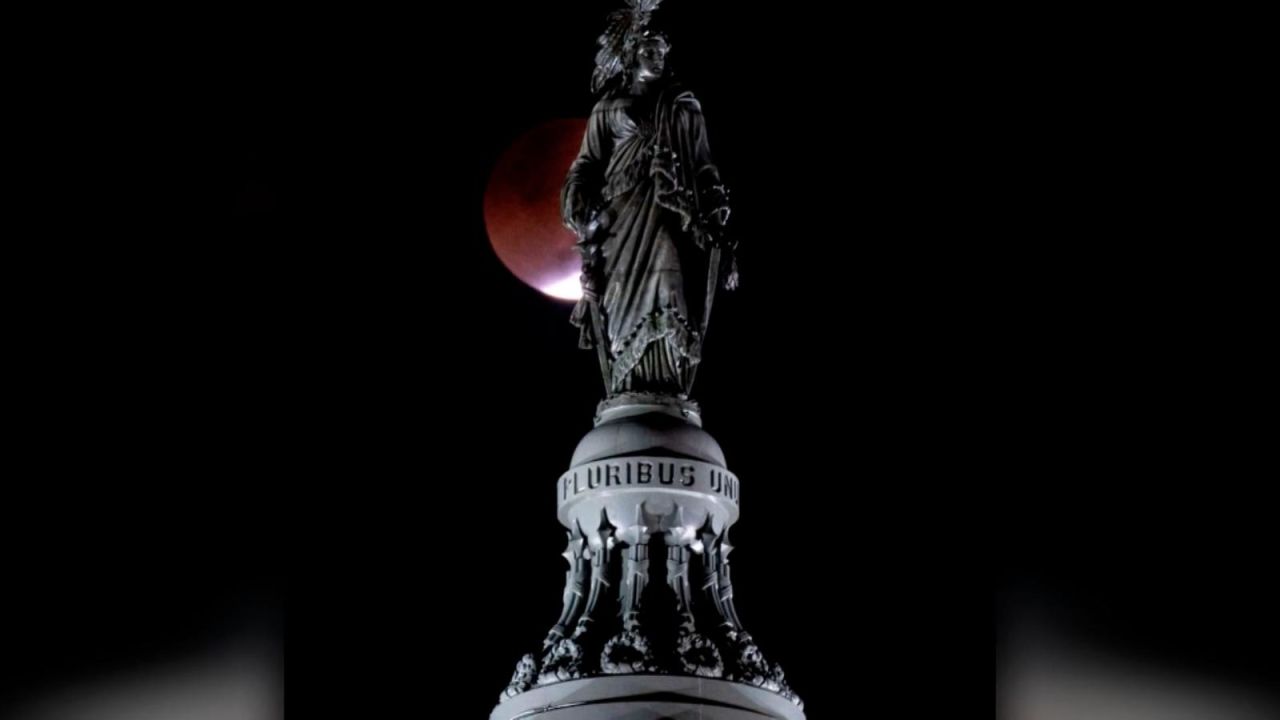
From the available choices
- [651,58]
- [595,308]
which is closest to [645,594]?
[595,308]

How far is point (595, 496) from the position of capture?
1886 cm

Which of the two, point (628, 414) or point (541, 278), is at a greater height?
point (541, 278)

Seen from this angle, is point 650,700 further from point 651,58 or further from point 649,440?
point 651,58

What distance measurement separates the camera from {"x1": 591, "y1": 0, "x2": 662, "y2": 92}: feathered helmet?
65.7 feet

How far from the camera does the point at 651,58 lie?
1992 cm

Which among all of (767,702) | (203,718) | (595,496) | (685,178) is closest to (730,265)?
(685,178)

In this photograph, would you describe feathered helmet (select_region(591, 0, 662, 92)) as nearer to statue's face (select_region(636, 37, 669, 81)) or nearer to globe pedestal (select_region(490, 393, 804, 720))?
statue's face (select_region(636, 37, 669, 81))

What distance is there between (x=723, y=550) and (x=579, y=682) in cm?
168

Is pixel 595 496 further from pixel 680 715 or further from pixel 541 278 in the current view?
pixel 541 278

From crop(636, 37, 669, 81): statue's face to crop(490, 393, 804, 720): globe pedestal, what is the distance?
2.68 metres

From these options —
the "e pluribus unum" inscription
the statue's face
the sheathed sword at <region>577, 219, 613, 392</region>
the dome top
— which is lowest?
the "e pluribus unum" inscription

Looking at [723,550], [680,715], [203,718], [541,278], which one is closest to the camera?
[680,715]

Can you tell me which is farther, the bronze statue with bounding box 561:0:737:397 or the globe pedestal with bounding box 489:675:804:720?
the bronze statue with bounding box 561:0:737:397

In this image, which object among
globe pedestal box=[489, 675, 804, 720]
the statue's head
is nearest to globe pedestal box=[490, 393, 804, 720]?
globe pedestal box=[489, 675, 804, 720]
